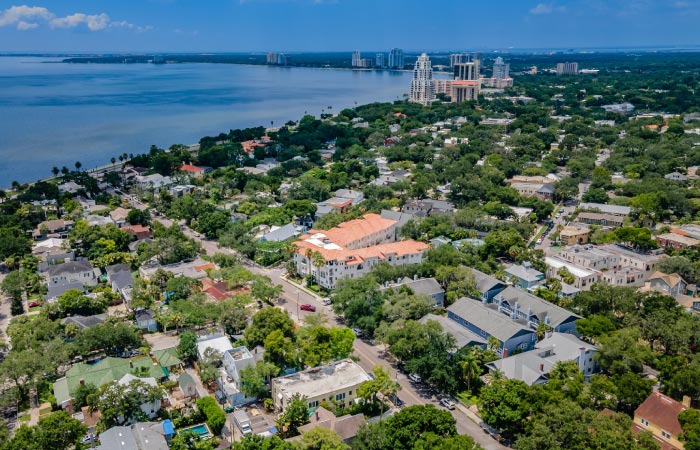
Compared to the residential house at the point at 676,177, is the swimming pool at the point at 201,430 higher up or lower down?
lower down

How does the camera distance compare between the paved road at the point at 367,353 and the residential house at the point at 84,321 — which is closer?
the paved road at the point at 367,353

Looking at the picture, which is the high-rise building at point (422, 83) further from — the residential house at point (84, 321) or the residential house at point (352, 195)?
the residential house at point (84, 321)

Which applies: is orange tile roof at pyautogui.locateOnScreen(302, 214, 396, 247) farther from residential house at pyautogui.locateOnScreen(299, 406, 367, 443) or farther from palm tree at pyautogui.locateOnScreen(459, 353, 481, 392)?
residential house at pyautogui.locateOnScreen(299, 406, 367, 443)

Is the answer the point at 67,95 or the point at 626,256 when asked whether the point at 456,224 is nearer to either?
the point at 626,256

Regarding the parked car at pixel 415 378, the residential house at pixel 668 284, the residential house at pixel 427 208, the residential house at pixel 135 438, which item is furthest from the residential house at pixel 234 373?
the residential house at pixel 427 208

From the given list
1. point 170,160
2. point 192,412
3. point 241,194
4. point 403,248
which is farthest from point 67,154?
point 192,412

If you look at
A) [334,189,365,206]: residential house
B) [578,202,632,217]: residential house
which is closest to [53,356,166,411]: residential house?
[334,189,365,206]: residential house
